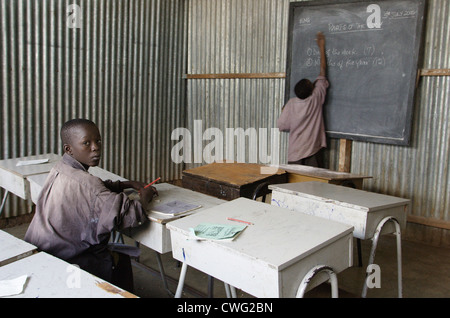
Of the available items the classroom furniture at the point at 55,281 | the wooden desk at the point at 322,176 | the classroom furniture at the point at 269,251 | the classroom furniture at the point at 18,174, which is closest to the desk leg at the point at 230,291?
the classroom furniture at the point at 269,251

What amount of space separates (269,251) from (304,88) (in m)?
3.36

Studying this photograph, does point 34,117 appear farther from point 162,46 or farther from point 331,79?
point 331,79

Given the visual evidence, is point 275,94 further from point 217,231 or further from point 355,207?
point 217,231

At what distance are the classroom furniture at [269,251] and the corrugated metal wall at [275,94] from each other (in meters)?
2.72

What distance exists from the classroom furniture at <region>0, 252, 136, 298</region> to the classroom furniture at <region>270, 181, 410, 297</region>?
1.58 m

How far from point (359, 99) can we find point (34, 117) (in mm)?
3744

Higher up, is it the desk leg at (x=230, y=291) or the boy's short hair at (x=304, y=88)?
the boy's short hair at (x=304, y=88)

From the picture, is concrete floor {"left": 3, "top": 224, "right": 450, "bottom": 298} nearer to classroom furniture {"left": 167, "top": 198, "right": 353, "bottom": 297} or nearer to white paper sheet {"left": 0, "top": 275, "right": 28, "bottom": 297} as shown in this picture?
classroom furniture {"left": 167, "top": 198, "right": 353, "bottom": 297}

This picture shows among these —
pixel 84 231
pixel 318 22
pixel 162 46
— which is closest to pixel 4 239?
pixel 84 231

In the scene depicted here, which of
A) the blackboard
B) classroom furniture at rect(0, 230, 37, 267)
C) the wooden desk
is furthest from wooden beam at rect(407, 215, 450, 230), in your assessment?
classroom furniture at rect(0, 230, 37, 267)

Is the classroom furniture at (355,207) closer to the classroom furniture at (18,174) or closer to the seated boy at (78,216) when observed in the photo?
the seated boy at (78,216)

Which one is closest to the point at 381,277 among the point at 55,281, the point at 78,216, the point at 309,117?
the point at 309,117

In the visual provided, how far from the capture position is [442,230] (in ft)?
13.9

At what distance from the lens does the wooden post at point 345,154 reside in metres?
4.64
